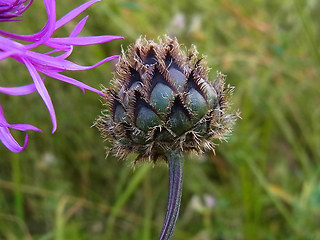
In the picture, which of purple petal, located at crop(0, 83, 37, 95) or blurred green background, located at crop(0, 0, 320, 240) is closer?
purple petal, located at crop(0, 83, 37, 95)

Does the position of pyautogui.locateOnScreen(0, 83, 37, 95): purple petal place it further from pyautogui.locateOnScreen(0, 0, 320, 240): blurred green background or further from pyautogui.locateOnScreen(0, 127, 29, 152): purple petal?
pyautogui.locateOnScreen(0, 0, 320, 240): blurred green background

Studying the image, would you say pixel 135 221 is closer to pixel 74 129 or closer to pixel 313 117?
pixel 74 129

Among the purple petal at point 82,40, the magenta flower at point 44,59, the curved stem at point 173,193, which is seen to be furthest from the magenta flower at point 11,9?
the curved stem at point 173,193

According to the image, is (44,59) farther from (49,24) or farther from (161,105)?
(161,105)

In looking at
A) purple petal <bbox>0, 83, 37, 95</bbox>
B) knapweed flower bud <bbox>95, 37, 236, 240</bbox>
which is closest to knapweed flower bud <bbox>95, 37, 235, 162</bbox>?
knapweed flower bud <bbox>95, 37, 236, 240</bbox>

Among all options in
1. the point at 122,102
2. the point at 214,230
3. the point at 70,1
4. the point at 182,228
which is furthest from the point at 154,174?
the point at 122,102

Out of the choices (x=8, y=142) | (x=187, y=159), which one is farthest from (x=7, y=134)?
Answer: (x=187, y=159)
